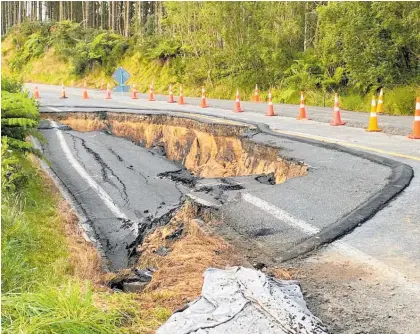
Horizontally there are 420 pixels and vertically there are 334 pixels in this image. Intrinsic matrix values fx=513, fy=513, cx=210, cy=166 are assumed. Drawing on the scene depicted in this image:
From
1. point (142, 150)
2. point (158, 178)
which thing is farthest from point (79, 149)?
point (158, 178)

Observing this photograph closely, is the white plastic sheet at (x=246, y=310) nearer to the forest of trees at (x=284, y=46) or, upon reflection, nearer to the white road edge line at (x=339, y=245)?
the white road edge line at (x=339, y=245)

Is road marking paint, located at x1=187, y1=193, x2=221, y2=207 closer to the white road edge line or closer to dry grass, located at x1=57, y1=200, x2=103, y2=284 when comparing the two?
the white road edge line

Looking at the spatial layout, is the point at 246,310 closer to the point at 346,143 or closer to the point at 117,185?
the point at 117,185

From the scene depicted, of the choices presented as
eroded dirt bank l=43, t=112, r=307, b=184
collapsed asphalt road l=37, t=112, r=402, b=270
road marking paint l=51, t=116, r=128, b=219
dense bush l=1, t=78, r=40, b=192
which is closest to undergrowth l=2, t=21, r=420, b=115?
eroded dirt bank l=43, t=112, r=307, b=184

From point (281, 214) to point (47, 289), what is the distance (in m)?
2.67

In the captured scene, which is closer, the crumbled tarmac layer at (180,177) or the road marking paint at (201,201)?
the road marking paint at (201,201)

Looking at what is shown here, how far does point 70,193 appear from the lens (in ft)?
31.5

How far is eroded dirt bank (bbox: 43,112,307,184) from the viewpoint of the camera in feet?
32.0

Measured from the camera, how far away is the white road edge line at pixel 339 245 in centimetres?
389

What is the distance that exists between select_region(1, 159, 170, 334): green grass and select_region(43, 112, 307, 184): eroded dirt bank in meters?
3.80

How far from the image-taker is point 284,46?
23.5 meters

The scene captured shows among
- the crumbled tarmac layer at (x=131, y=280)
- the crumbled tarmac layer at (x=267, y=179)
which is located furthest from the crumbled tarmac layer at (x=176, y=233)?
the crumbled tarmac layer at (x=267, y=179)

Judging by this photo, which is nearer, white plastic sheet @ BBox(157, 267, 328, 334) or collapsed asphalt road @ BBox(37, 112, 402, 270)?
white plastic sheet @ BBox(157, 267, 328, 334)

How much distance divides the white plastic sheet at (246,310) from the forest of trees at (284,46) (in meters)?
13.7
